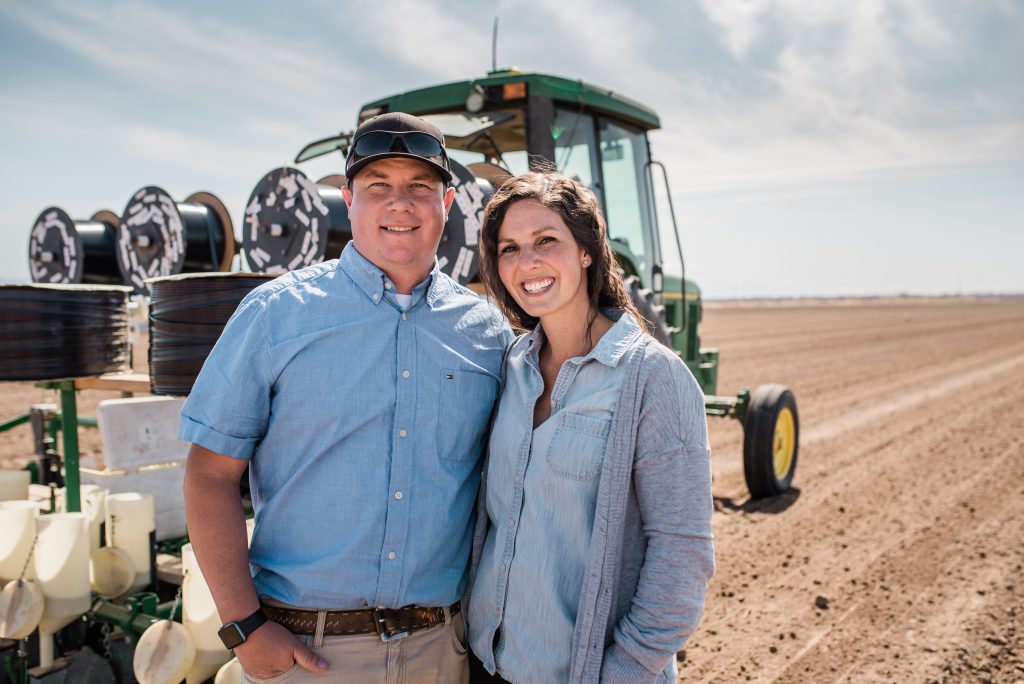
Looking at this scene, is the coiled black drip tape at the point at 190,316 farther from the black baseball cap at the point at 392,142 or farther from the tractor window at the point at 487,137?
the tractor window at the point at 487,137

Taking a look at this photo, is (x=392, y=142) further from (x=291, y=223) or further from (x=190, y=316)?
(x=291, y=223)

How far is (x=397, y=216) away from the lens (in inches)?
71.0

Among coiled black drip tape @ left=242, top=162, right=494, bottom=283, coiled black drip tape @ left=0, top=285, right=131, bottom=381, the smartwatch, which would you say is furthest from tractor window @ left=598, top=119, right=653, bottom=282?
the smartwatch

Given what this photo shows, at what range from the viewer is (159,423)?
4438mm

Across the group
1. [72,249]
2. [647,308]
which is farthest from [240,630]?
[72,249]

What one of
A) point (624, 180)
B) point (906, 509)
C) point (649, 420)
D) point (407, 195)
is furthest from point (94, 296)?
point (906, 509)

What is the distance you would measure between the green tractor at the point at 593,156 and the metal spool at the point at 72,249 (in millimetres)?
1709

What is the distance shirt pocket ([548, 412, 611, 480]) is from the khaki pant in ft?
1.78

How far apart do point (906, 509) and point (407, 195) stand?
5466mm

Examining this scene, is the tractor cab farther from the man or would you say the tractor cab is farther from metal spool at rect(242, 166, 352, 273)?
the man

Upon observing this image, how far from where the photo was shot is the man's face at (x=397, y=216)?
1799mm

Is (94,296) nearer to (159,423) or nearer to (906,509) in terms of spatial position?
(159,423)

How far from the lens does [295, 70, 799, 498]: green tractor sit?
15.0 ft

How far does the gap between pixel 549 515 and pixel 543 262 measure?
1.87ft
